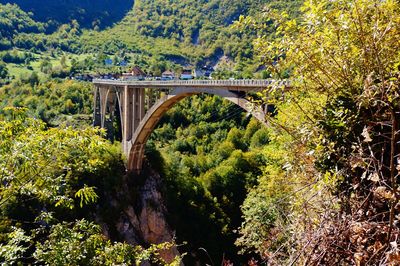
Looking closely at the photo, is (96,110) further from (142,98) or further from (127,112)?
(142,98)

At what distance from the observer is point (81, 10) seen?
113 meters

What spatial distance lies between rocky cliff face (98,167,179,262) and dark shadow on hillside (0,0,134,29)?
299ft

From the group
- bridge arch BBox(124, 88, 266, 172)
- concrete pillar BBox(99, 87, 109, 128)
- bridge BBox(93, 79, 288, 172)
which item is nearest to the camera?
bridge BBox(93, 79, 288, 172)

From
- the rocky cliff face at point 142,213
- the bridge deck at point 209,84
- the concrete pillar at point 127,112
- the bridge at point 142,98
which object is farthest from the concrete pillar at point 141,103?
→ the rocky cliff face at point 142,213

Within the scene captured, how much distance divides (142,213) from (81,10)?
104 meters

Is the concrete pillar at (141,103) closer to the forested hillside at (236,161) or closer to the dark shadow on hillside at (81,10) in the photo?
the forested hillside at (236,161)

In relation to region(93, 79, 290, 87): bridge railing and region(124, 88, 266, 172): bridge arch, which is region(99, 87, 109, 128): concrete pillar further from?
region(124, 88, 266, 172): bridge arch

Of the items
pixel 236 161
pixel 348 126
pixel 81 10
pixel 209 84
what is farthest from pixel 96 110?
pixel 81 10

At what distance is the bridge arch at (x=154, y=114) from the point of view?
13954 millimetres

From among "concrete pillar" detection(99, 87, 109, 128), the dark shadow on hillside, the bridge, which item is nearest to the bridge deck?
the bridge

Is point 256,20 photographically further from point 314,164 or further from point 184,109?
point 184,109

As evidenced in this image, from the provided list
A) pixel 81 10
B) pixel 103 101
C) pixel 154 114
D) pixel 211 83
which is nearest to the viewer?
pixel 211 83

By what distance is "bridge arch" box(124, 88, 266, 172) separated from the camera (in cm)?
1395

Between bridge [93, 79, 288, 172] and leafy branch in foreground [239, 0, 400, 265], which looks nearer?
leafy branch in foreground [239, 0, 400, 265]
